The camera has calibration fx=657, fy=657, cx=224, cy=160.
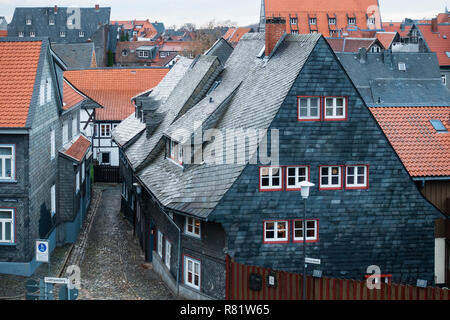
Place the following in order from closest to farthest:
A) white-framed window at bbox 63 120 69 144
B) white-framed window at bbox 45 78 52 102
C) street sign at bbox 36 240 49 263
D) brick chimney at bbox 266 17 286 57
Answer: street sign at bbox 36 240 49 263 → brick chimney at bbox 266 17 286 57 → white-framed window at bbox 45 78 52 102 → white-framed window at bbox 63 120 69 144

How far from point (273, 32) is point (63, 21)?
4004 inches

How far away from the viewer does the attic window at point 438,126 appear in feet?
95.4

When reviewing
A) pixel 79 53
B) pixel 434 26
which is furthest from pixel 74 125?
pixel 434 26

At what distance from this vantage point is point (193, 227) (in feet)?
83.0

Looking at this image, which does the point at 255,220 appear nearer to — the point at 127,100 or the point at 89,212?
the point at 89,212

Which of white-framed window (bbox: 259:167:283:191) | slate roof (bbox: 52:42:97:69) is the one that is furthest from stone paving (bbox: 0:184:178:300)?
slate roof (bbox: 52:42:97:69)

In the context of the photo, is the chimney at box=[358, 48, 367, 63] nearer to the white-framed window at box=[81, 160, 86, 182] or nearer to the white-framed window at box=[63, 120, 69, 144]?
the white-framed window at box=[81, 160, 86, 182]

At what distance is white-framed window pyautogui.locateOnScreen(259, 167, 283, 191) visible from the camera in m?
23.8

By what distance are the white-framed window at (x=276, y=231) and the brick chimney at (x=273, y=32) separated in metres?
9.42

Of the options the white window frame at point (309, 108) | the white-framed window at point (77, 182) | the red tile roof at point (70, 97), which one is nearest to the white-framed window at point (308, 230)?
the white window frame at point (309, 108)

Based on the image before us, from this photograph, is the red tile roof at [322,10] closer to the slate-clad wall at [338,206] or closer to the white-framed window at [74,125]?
the white-framed window at [74,125]

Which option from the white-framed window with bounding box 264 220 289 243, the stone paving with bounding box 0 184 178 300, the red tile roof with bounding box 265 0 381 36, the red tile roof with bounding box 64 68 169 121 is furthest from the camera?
the red tile roof with bounding box 265 0 381 36

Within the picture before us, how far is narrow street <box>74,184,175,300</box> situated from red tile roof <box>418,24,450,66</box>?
5840 cm
